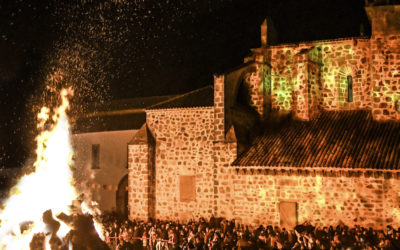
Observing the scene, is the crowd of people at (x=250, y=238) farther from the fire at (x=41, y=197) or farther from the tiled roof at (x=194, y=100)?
the tiled roof at (x=194, y=100)

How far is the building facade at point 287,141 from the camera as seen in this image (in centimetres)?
1717

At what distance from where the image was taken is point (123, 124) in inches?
1059

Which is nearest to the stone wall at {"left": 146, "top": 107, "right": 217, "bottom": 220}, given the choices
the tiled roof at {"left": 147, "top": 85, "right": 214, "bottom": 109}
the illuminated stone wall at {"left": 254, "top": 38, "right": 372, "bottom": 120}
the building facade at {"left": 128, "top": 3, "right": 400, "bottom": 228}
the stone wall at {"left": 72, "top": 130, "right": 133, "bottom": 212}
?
the building facade at {"left": 128, "top": 3, "right": 400, "bottom": 228}

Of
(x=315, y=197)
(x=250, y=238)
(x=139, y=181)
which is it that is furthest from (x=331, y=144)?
(x=139, y=181)

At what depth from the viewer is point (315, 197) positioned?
701 inches

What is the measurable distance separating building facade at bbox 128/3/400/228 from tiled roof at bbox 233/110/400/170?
45 millimetres

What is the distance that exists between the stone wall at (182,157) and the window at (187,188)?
0.48 feet

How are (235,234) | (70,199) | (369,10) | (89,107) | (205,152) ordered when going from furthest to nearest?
(89,107) → (205,152) → (369,10) → (235,234) → (70,199)

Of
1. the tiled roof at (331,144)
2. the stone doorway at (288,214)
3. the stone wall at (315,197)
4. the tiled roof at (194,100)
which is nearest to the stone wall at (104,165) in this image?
the tiled roof at (194,100)

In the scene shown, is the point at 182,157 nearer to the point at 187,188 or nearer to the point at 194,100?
the point at 187,188

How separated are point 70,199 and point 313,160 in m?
9.86

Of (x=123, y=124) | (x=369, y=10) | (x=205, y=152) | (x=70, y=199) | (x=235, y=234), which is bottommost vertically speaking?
(x=235, y=234)

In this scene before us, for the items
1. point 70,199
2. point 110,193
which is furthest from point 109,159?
point 70,199

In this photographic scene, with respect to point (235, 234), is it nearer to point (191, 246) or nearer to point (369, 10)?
point (191, 246)
